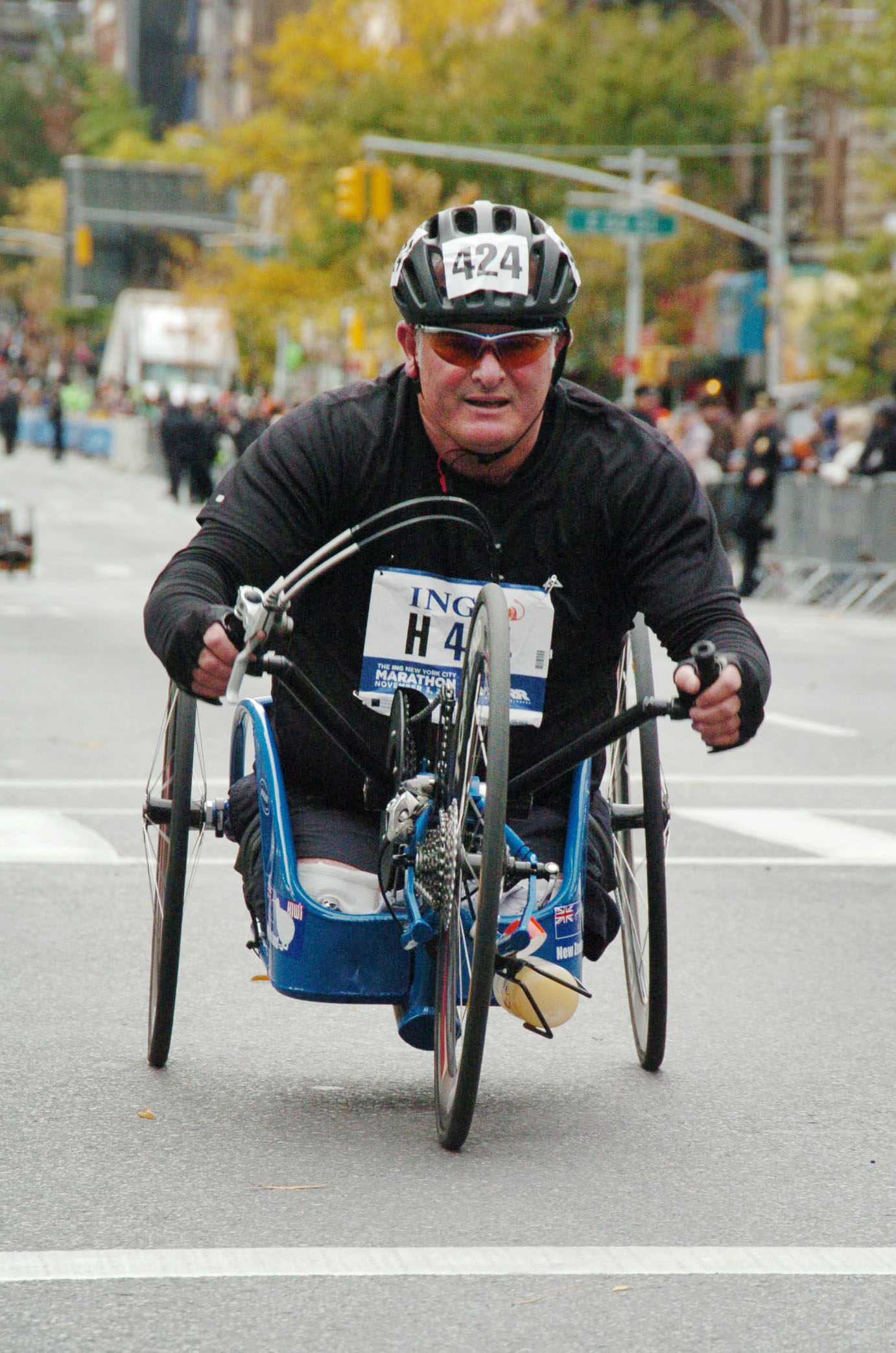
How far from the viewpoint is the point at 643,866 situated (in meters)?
6.00

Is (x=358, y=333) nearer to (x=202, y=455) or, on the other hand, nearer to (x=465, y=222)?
(x=202, y=455)

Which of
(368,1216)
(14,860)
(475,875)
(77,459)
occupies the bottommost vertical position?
(77,459)

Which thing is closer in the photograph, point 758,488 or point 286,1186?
point 286,1186

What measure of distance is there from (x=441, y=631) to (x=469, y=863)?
0.57m

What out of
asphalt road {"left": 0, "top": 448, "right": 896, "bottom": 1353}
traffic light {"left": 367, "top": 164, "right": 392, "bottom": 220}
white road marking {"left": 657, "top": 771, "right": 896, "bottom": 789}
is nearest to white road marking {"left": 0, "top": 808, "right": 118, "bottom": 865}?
asphalt road {"left": 0, "top": 448, "right": 896, "bottom": 1353}

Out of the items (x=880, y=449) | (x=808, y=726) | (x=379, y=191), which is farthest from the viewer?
(x=379, y=191)

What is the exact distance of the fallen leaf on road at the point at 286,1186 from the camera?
461 cm

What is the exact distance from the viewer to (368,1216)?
14.5 feet

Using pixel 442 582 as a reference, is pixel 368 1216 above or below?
below

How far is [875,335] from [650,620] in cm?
2678

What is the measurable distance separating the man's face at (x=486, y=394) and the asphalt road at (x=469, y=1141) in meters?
1.35

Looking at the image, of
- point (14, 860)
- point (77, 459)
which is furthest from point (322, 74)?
point (14, 860)

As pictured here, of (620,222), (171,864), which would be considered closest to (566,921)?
(171,864)

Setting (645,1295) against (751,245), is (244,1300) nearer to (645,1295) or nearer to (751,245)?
(645,1295)
